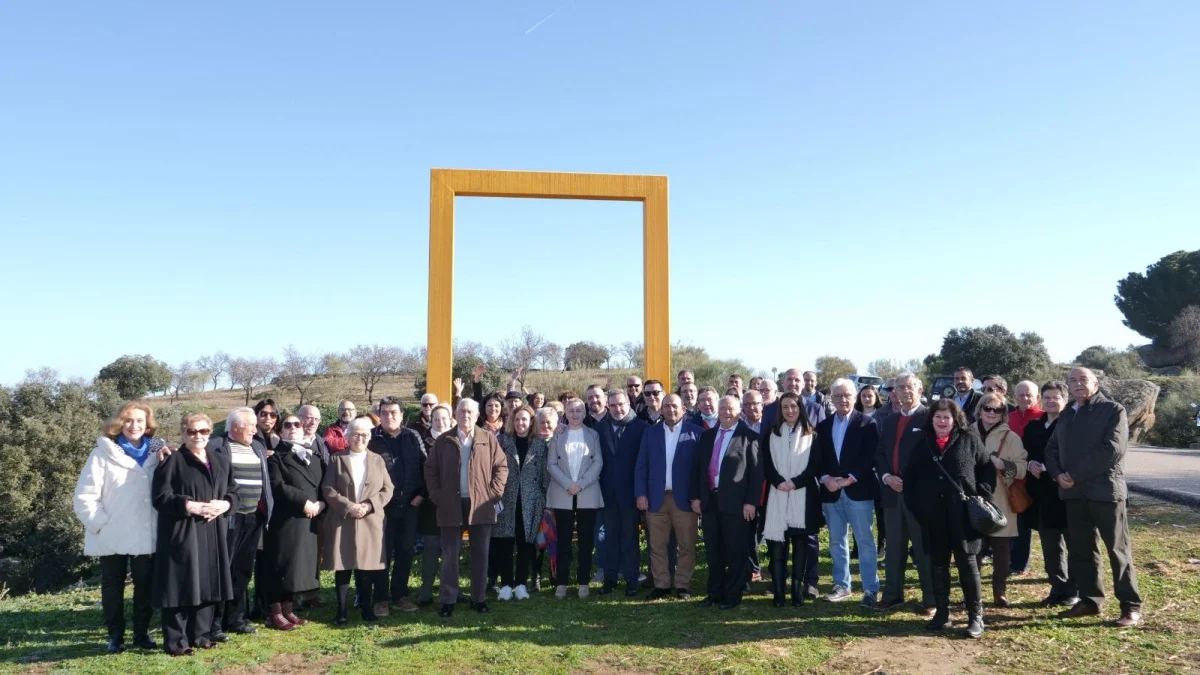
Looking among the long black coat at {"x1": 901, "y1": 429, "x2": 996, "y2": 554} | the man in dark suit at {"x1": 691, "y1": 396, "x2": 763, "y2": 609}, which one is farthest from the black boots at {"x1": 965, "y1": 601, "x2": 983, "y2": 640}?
the man in dark suit at {"x1": 691, "y1": 396, "x2": 763, "y2": 609}

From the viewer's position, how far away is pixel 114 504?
4.96 m

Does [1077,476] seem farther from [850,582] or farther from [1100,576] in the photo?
[850,582]

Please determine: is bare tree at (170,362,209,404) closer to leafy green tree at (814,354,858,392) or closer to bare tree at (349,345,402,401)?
bare tree at (349,345,402,401)

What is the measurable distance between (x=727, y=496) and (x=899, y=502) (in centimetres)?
133

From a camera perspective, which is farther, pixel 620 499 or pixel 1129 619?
pixel 620 499

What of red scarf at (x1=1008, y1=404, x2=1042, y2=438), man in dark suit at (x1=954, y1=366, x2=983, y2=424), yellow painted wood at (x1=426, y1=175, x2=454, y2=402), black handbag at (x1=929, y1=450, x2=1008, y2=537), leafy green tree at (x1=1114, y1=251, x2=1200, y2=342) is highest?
leafy green tree at (x1=1114, y1=251, x2=1200, y2=342)

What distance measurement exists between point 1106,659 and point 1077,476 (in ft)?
4.16

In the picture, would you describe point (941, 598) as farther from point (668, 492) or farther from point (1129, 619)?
point (668, 492)

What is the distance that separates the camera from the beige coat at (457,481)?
19.6 ft

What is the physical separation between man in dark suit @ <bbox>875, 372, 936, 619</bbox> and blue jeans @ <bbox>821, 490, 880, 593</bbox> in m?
0.12

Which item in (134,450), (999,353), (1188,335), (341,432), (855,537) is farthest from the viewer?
(1188,335)

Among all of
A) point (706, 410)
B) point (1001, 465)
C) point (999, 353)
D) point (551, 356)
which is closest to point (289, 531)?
point (706, 410)

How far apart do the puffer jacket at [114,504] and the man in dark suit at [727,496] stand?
4089 millimetres

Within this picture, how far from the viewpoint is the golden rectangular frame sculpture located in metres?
9.79
